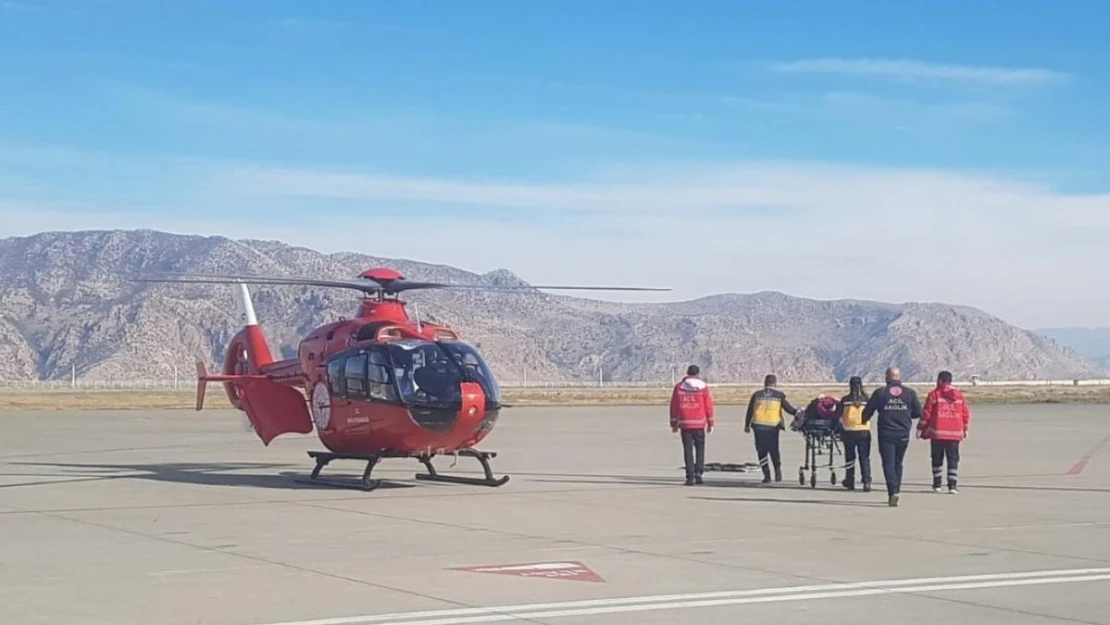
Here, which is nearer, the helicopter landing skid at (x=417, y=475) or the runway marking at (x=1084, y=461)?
the helicopter landing skid at (x=417, y=475)

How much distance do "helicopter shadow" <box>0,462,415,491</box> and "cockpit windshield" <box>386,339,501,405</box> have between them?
160 cm

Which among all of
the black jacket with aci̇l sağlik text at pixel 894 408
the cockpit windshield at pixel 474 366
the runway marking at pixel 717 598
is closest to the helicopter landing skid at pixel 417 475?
the cockpit windshield at pixel 474 366

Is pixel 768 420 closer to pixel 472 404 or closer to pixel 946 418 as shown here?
pixel 946 418

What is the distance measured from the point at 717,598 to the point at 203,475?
15.2 m

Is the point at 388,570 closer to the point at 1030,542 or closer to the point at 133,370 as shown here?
the point at 1030,542

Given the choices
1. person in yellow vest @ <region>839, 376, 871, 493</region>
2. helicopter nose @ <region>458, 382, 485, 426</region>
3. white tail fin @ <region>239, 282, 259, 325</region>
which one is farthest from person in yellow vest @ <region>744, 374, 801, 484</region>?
white tail fin @ <region>239, 282, 259, 325</region>

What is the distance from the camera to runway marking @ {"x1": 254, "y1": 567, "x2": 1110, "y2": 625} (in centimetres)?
1058

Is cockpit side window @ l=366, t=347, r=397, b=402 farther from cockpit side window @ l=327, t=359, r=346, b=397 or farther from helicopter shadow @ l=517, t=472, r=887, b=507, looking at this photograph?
helicopter shadow @ l=517, t=472, r=887, b=507

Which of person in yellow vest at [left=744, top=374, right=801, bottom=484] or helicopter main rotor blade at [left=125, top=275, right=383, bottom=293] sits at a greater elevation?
helicopter main rotor blade at [left=125, top=275, right=383, bottom=293]

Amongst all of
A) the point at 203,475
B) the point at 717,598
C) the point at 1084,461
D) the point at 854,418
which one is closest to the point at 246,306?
the point at 203,475

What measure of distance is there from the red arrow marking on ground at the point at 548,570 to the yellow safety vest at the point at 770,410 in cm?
943

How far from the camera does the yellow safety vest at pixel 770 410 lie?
22.3 metres

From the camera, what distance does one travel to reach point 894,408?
19906 mm

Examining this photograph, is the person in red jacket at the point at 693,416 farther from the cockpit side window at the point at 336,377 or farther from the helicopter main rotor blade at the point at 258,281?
the helicopter main rotor blade at the point at 258,281
